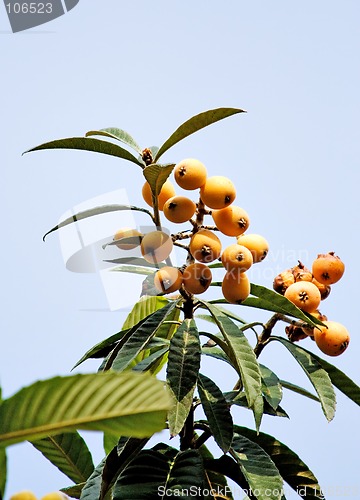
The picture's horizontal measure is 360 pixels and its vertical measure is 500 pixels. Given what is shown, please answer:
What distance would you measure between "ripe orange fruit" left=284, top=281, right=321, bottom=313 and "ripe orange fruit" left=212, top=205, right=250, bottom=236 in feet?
0.82

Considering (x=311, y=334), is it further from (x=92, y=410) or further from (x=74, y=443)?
(x=92, y=410)

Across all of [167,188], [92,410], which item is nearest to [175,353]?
[167,188]

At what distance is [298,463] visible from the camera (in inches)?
72.9

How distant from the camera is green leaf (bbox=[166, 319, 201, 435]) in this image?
5.04ft

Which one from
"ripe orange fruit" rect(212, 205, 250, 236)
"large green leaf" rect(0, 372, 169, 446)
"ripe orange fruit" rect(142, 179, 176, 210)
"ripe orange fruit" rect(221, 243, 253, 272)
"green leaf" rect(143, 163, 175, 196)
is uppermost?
"ripe orange fruit" rect(142, 179, 176, 210)

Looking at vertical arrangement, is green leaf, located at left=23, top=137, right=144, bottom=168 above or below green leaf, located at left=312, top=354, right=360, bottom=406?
above

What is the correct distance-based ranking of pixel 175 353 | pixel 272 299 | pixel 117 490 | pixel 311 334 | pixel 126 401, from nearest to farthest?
1. pixel 126 401
2. pixel 117 490
3. pixel 175 353
4. pixel 272 299
5. pixel 311 334

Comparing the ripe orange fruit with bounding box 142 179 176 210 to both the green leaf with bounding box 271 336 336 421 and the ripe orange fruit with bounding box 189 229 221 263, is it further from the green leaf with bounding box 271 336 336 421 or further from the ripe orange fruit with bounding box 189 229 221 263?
the green leaf with bounding box 271 336 336 421

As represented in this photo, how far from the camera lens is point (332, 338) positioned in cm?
181

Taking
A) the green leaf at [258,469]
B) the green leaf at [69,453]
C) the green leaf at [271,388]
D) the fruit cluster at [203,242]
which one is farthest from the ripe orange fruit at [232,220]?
the green leaf at [69,453]

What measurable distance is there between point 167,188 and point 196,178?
0.33ft

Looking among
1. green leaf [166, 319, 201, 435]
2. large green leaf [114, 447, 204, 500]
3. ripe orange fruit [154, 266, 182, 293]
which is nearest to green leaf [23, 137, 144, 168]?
ripe orange fruit [154, 266, 182, 293]

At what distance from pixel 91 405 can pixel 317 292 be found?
3.93 feet

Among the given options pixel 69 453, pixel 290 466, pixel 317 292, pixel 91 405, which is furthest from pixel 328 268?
pixel 91 405
